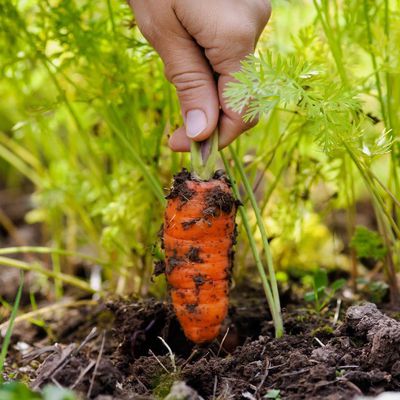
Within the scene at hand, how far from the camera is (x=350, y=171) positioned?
6.51 feet

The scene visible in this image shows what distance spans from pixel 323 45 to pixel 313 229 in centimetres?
87

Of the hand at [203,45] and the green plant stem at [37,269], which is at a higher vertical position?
the hand at [203,45]

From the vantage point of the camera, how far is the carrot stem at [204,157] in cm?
155

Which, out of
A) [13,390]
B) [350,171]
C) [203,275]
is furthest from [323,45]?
[13,390]

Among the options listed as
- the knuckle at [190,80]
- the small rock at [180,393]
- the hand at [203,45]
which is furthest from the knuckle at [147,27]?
the small rock at [180,393]

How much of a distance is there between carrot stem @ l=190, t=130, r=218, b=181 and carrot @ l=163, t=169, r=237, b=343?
21mm

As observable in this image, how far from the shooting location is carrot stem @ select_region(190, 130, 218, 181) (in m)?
1.55

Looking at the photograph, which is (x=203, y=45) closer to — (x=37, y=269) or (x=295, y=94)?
(x=295, y=94)

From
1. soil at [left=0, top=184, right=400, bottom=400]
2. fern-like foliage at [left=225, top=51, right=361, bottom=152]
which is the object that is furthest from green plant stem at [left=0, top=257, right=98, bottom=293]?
fern-like foliage at [left=225, top=51, right=361, bottom=152]

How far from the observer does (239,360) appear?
58.3 inches

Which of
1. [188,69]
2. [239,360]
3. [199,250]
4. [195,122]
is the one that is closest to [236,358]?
[239,360]

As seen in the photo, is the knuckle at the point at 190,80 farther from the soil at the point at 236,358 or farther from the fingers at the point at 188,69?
the soil at the point at 236,358

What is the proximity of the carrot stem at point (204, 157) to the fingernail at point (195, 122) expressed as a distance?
0.05 metres

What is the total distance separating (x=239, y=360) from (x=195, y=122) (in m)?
0.58
